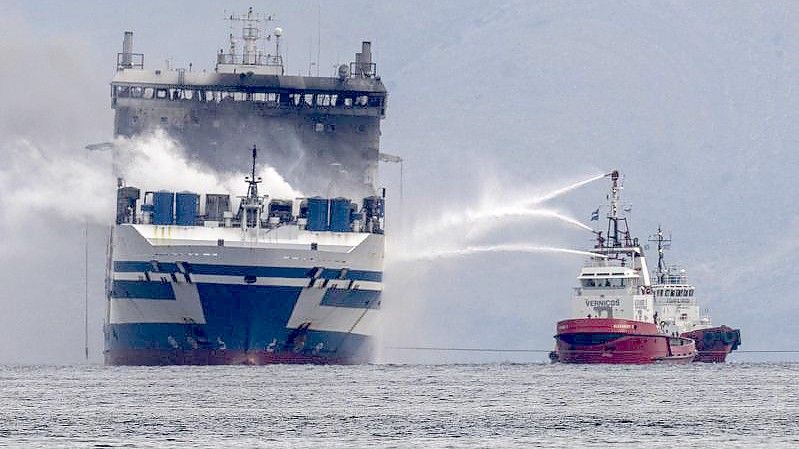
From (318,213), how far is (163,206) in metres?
8.35

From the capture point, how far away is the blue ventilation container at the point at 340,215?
393 ft

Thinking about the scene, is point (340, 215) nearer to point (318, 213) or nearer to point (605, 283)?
point (318, 213)

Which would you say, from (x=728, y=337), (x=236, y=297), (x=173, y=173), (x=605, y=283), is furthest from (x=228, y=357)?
(x=728, y=337)

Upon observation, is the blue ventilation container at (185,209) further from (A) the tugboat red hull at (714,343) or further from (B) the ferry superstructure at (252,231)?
(A) the tugboat red hull at (714,343)

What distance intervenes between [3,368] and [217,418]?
52.8 meters

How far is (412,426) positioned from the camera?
78375mm

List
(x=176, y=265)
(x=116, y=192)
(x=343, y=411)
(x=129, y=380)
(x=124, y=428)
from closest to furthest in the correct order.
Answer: (x=124, y=428), (x=343, y=411), (x=129, y=380), (x=176, y=265), (x=116, y=192)

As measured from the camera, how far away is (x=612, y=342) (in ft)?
445

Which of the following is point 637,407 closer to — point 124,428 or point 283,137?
point 124,428

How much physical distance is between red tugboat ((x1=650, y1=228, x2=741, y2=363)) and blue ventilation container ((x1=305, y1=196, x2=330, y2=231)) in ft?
114

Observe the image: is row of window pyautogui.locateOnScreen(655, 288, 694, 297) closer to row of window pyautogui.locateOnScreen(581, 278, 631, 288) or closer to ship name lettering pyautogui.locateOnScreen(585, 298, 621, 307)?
row of window pyautogui.locateOnScreen(581, 278, 631, 288)

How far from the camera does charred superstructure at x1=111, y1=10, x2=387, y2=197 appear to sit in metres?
129

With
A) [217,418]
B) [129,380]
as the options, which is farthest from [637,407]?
[129,380]

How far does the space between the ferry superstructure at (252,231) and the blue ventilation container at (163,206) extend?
0.33 feet
